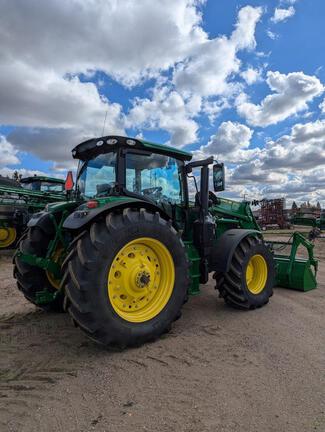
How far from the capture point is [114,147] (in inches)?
172

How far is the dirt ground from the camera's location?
2434mm

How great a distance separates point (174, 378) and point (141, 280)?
1086mm

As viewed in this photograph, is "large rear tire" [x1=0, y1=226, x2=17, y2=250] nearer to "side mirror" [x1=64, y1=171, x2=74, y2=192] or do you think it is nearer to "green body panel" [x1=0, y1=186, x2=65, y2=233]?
"green body panel" [x1=0, y1=186, x2=65, y2=233]

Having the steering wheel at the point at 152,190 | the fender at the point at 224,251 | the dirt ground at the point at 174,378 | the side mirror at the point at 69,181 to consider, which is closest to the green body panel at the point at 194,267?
the fender at the point at 224,251

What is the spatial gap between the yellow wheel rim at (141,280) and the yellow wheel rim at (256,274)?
6.39ft

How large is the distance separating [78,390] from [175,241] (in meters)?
1.85

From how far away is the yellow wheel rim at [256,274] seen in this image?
540cm

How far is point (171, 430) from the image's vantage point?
233 cm

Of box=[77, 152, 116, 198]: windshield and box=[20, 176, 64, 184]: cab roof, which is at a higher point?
box=[20, 176, 64, 184]: cab roof

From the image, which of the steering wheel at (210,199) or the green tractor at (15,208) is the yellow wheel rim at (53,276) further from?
the green tractor at (15,208)

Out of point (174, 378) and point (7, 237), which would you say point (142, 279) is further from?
point (7, 237)

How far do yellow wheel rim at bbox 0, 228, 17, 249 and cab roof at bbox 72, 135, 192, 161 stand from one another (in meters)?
8.00

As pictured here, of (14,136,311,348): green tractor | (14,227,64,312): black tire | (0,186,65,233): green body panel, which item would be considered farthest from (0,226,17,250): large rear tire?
(14,227,64,312): black tire

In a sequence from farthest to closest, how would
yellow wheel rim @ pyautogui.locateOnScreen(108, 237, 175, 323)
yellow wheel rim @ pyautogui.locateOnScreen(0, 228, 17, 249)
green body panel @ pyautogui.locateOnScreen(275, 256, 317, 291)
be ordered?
yellow wheel rim @ pyautogui.locateOnScreen(0, 228, 17, 249)
green body panel @ pyautogui.locateOnScreen(275, 256, 317, 291)
yellow wheel rim @ pyautogui.locateOnScreen(108, 237, 175, 323)
